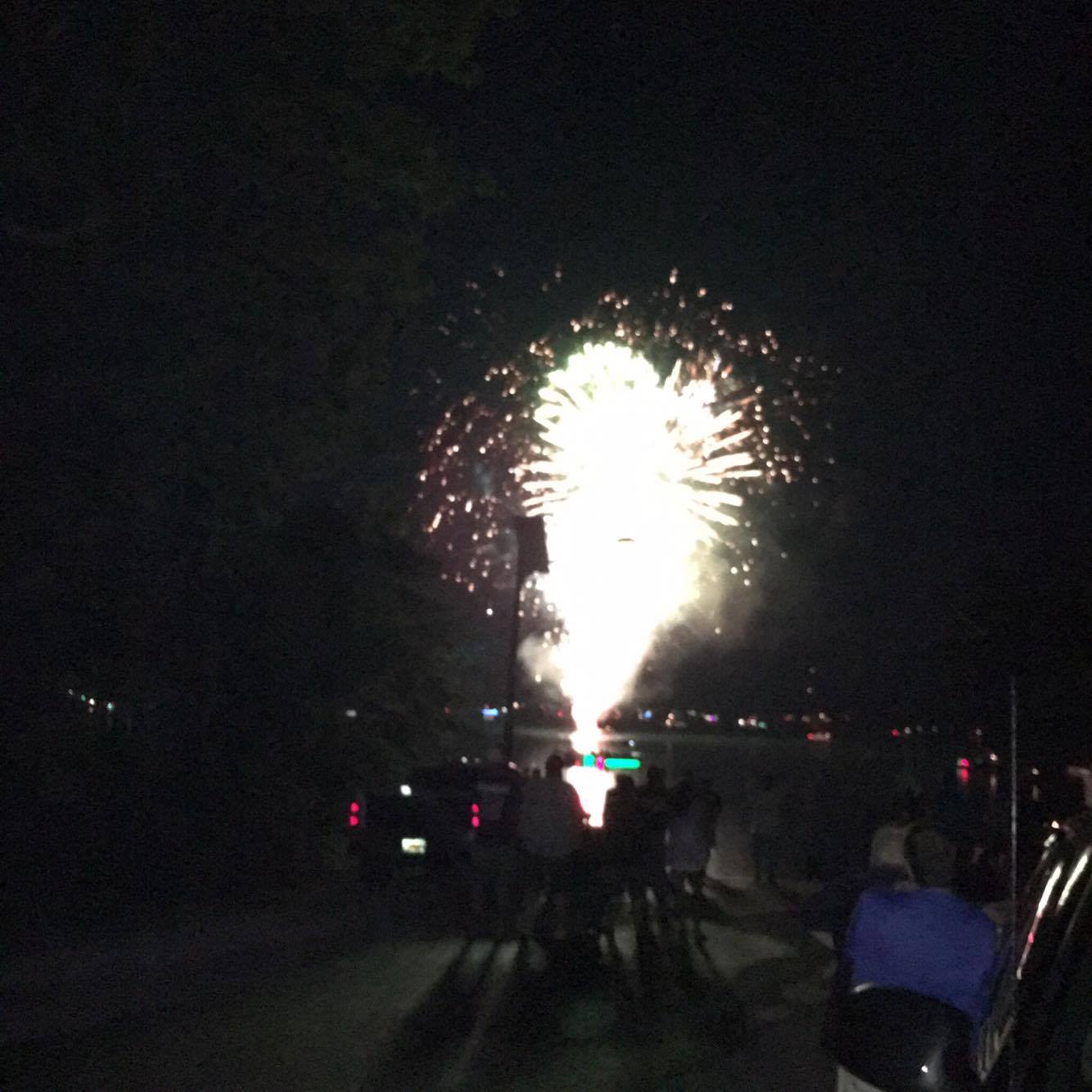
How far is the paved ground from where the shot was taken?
9.84 m

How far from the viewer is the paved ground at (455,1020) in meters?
9.84

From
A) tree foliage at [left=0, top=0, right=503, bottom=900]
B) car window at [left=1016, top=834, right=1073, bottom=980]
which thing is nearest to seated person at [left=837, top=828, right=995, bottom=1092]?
car window at [left=1016, top=834, right=1073, bottom=980]

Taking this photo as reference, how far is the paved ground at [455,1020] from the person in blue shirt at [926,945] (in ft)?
13.4

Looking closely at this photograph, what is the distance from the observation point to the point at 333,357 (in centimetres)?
1659

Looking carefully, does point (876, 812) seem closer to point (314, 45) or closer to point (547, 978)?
point (547, 978)

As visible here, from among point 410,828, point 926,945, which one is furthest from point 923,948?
point 410,828

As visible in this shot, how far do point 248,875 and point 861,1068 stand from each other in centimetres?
1503

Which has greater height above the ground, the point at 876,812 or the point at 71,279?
the point at 71,279

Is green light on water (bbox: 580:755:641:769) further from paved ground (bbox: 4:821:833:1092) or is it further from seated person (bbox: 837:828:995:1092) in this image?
seated person (bbox: 837:828:995:1092)

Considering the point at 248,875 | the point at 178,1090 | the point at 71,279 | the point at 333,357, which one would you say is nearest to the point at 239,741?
the point at 248,875

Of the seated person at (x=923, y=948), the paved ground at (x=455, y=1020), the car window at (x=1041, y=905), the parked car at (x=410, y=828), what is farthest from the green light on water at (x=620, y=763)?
the seated person at (x=923, y=948)

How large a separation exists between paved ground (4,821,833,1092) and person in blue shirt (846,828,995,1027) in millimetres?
4096

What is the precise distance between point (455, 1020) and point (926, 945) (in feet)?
21.5

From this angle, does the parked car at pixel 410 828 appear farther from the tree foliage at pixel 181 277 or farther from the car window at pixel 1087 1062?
the car window at pixel 1087 1062
